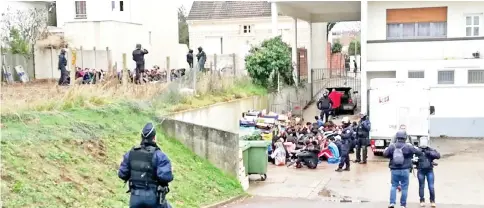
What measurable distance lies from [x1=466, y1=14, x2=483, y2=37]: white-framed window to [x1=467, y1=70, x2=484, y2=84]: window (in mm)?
1812

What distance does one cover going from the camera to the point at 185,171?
12531mm

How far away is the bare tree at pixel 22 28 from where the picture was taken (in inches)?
1168

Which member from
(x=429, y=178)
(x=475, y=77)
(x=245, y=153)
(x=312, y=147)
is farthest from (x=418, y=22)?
(x=429, y=178)

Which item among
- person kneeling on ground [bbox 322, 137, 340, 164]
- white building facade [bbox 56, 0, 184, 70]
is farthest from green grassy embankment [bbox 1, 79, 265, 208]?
white building facade [bbox 56, 0, 184, 70]

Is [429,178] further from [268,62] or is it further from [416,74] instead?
[268,62]

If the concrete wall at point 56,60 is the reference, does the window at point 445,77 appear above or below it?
below

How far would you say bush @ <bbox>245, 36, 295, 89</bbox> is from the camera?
2519 cm

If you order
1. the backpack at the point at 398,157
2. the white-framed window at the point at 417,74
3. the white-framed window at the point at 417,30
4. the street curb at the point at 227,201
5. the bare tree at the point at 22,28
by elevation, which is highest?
the bare tree at the point at 22,28

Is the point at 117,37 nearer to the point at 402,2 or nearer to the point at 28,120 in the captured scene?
the point at 402,2

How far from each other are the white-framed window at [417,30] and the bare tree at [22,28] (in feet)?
56.6

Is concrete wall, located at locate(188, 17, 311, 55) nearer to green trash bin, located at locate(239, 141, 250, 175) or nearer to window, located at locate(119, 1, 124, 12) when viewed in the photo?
window, located at locate(119, 1, 124, 12)

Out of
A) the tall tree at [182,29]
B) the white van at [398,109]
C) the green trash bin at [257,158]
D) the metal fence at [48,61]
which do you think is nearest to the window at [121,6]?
the metal fence at [48,61]

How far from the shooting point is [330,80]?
33094 mm

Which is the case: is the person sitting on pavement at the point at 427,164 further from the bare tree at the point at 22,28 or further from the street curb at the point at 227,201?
the bare tree at the point at 22,28
